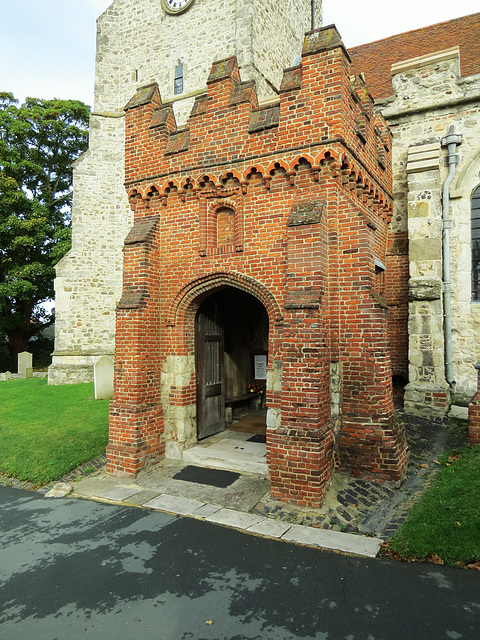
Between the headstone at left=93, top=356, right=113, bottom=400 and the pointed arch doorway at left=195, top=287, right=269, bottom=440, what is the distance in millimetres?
3806

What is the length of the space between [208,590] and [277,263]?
14.6 feet

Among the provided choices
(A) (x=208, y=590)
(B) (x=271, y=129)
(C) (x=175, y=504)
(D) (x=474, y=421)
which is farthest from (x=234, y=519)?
(B) (x=271, y=129)

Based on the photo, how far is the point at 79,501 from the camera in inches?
239

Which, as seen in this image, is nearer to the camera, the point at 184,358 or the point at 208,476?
the point at 208,476

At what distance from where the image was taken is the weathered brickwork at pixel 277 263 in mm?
5836

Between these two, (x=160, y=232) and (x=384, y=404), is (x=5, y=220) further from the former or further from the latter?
(x=384, y=404)

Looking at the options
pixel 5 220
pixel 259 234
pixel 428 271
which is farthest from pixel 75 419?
pixel 5 220

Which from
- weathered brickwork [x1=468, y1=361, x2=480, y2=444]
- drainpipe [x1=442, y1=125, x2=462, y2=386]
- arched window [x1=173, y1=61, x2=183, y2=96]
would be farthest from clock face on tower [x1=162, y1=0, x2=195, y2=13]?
weathered brickwork [x1=468, y1=361, x2=480, y2=444]

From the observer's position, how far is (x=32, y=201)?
2311 centimetres

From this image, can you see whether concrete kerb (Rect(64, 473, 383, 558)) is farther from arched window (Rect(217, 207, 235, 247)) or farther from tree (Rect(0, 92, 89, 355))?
tree (Rect(0, 92, 89, 355))

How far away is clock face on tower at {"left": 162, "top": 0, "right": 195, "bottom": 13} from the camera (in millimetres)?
16275

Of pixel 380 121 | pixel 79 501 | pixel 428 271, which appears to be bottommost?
pixel 79 501

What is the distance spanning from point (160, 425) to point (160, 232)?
3.60 meters

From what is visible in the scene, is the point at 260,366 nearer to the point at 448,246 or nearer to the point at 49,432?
the point at 49,432
